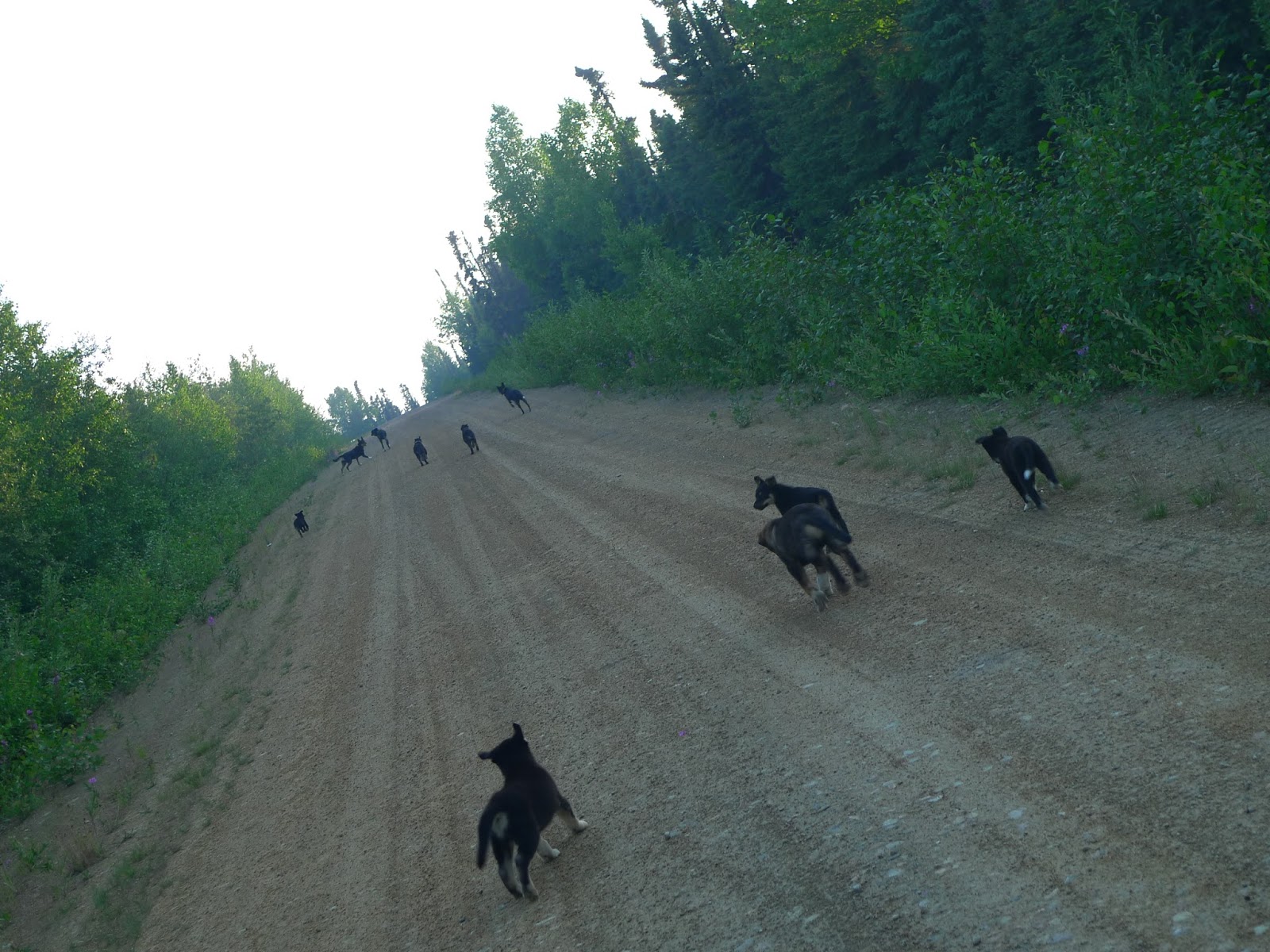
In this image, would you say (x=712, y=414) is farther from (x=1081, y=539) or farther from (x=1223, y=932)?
(x=1223, y=932)

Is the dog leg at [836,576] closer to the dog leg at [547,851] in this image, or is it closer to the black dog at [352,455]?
the dog leg at [547,851]

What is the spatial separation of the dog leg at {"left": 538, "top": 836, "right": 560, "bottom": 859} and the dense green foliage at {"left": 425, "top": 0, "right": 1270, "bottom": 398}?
7.62 m

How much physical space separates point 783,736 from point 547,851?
5.37 feet

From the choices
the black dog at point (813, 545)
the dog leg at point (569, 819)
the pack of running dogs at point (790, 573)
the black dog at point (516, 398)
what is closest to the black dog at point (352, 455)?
the black dog at point (516, 398)

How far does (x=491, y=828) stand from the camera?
5.31 meters

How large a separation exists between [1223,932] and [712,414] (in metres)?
16.2

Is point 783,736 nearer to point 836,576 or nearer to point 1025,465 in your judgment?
point 836,576

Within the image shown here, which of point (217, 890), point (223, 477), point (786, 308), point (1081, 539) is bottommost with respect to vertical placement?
point (1081, 539)

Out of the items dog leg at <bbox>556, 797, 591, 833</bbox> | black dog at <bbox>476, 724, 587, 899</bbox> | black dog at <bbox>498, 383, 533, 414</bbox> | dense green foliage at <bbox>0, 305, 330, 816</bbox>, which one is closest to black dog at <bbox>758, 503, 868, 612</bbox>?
dog leg at <bbox>556, 797, 591, 833</bbox>

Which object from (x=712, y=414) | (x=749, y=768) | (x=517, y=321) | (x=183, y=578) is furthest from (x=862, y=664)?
(x=517, y=321)

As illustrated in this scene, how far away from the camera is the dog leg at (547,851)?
5.66 m

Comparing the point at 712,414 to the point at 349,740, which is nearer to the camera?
the point at 349,740

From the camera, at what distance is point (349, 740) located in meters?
9.09

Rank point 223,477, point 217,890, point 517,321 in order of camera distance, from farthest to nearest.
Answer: point 517,321 < point 223,477 < point 217,890
